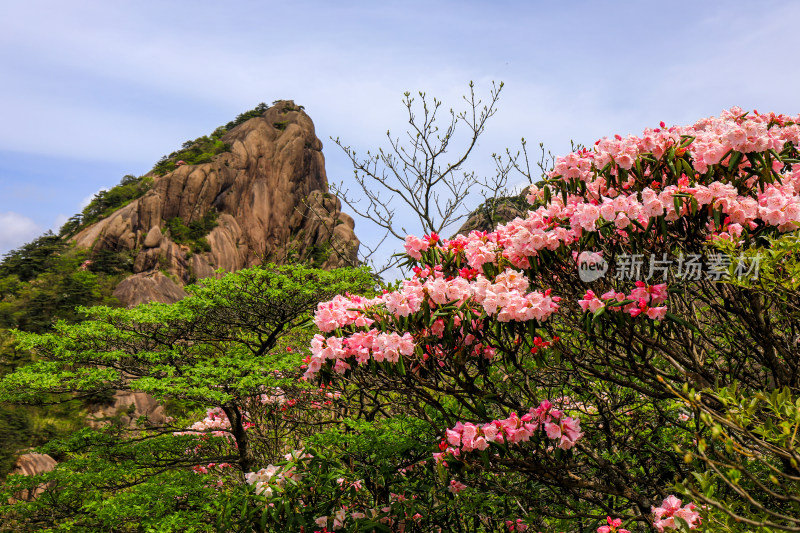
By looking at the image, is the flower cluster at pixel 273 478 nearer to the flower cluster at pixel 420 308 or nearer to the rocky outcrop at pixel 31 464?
the flower cluster at pixel 420 308

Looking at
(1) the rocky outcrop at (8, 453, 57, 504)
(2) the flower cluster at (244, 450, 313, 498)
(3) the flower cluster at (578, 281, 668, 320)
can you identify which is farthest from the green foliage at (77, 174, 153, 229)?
(3) the flower cluster at (578, 281, 668, 320)

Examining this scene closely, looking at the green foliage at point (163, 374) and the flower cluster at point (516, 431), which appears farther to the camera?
the green foliage at point (163, 374)

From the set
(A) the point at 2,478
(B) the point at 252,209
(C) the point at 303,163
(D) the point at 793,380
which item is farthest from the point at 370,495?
(C) the point at 303,163

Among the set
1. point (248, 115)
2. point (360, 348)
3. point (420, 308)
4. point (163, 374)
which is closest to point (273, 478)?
point (360, 348)

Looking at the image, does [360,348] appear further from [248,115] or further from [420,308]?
[248,115]

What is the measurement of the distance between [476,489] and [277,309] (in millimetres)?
3832

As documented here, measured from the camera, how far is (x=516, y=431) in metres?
2.76

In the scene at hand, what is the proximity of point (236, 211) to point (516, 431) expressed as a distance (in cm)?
3891

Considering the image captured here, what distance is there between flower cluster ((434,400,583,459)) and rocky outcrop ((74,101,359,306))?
2643 cm

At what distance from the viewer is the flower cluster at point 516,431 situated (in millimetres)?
2730

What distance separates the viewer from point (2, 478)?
12.6 metres

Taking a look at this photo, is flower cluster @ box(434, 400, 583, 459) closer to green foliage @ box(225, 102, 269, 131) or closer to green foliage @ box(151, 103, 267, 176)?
green foliage @ box(151, 103, 267, 176)

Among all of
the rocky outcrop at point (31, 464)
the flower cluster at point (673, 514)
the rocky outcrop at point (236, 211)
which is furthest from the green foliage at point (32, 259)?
the flower cluster at point (673, 514)

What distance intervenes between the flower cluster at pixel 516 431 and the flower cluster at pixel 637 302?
2.20 feet
